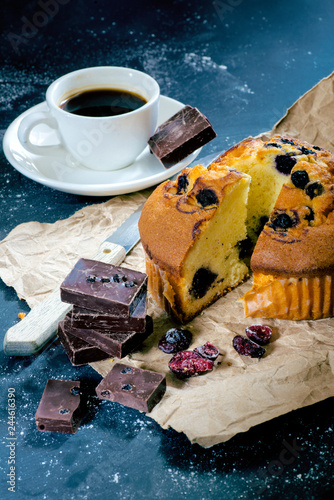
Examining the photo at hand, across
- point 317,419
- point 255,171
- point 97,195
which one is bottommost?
point 317,419

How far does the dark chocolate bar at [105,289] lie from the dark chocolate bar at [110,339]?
0.11 m

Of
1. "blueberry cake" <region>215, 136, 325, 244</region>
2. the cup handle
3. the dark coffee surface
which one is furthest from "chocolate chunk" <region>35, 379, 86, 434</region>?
the dark coffee surface

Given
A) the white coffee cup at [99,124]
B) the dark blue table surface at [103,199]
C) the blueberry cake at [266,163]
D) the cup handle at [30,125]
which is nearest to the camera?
the dark blue table surface at [103,199]

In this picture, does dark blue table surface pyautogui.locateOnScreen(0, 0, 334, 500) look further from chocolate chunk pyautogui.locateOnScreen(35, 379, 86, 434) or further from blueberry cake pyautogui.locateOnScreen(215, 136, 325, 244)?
blueberry cake pyautogui.locateOnScreen(215, 136, 325, 244)

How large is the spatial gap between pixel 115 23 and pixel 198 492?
373cm

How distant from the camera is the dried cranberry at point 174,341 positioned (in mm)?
2379

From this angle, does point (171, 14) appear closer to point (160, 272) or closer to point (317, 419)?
point (160, 272)

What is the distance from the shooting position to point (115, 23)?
4.59 m

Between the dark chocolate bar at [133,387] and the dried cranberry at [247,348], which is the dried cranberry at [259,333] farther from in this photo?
the dark chocolate bar at [133,387]

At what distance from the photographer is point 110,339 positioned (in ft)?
7.45

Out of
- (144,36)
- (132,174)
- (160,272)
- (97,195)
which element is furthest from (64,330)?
(144,36)

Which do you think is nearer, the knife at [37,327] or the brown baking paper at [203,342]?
the brown baking paper at [203,342]

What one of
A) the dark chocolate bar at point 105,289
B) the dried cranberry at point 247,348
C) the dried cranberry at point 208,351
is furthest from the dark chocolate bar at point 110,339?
the dried cranberry at point 247,348

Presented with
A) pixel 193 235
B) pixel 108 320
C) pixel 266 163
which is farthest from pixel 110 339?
pixel 266 163
